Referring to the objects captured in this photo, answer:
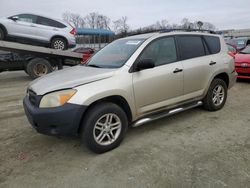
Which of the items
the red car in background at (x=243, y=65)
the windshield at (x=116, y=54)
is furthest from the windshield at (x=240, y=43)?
the windshield at (x=116, y=54)

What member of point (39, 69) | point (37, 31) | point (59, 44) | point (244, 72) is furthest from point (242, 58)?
point (39, 69)

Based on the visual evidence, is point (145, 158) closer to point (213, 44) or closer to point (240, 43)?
point (213, 44)

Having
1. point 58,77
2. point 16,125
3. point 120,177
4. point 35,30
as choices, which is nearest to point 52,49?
point 35,30

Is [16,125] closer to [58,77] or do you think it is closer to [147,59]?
[58,77]

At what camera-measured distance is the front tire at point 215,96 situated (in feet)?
16.8

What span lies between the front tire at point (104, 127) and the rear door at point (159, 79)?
407mm

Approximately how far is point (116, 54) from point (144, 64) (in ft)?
2.41

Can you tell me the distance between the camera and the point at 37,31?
9953mm

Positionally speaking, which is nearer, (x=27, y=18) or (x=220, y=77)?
(x=220, y=77)

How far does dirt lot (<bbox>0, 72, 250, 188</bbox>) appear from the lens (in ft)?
9.58

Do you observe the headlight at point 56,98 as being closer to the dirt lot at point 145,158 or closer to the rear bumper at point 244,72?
the dirt lot at point 145,158

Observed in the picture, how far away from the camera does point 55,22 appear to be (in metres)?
10.3

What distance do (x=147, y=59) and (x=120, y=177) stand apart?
5.92ft

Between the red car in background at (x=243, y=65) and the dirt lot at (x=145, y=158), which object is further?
the red car in background at (x=243, y=65)
